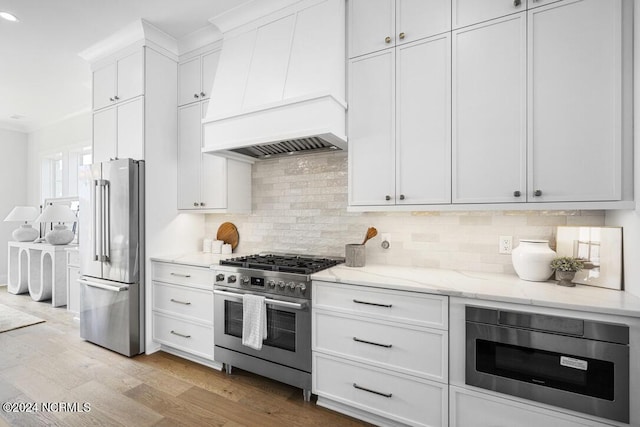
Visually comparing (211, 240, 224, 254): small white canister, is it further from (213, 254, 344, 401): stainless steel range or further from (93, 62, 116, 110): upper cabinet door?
(93, 62, 116, 110): upper cabinet door

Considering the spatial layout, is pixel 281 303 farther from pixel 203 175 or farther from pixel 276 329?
pixel 203 175

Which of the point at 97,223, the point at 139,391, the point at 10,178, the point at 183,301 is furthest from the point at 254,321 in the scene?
the point at 10,178

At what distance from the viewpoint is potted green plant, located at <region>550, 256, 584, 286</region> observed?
1778 mm

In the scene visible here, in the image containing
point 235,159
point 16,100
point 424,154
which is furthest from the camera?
point 16,100

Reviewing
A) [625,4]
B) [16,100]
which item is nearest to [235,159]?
[625,4]

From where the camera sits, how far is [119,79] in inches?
124

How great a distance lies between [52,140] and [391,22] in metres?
6.57

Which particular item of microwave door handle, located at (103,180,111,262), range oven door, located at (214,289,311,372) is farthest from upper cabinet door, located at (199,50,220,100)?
range oven door, located at (214,289,311,372)

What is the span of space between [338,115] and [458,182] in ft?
3.11

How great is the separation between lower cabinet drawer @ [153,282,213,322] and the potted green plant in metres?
2.49

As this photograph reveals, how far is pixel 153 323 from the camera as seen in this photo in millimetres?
3047

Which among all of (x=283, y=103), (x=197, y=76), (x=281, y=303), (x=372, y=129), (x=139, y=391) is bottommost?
(x=139, y=391)

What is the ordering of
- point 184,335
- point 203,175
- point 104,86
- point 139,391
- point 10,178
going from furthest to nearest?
1. point 10,178
2. point 104,86
3. point 203,175
4. point 184,335
5. point 139,391

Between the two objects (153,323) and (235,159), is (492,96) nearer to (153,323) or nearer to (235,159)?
(235,159)
